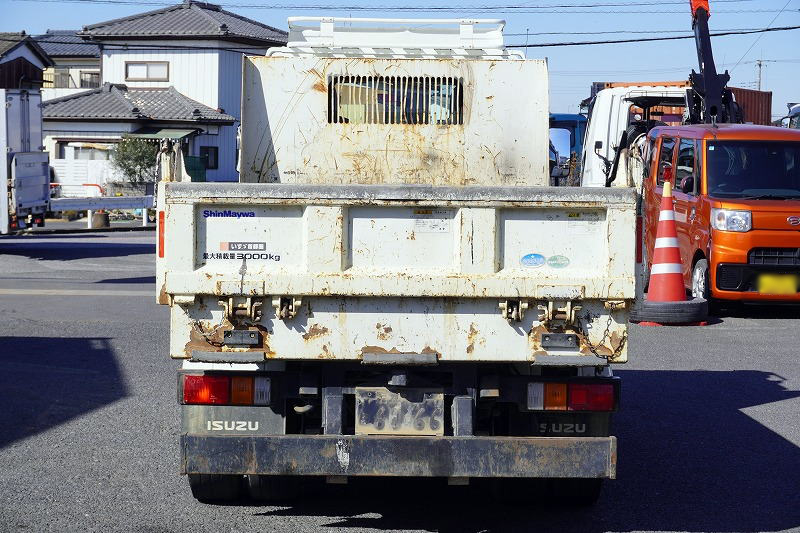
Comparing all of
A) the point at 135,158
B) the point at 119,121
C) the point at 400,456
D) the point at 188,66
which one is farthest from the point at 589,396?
the point at 188,66

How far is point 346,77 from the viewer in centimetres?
731

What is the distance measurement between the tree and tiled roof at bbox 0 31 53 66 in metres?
5.35

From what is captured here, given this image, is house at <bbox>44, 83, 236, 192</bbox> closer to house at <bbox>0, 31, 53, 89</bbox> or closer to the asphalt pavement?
house at <bbox>0, 31, 53, 89</bbox>

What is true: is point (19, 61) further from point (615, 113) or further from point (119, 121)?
point (615, 113)

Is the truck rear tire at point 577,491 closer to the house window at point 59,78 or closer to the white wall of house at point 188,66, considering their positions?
the white wall of house at point 188,66

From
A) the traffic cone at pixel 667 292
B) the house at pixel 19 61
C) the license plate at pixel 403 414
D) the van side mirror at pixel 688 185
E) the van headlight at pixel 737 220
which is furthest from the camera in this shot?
the house at pixel 19 61

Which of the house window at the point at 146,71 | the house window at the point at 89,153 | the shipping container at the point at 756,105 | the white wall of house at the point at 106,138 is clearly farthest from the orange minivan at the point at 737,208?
the house window at the point at 146,71

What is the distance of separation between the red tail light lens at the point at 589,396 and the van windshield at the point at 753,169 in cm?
879

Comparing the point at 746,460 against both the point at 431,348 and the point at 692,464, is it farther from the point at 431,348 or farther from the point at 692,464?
the point at 431,348

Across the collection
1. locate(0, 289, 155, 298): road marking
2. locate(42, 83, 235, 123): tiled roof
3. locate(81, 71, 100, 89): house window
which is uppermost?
locate(81, 71, 100, 89): house window

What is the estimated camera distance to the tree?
129 feet

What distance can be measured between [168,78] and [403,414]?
152 feet

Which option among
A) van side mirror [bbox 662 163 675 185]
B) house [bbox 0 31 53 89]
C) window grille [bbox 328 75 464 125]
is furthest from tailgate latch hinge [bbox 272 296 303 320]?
house [bbox 0 31 53 89]

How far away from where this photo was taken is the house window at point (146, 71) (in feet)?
163
